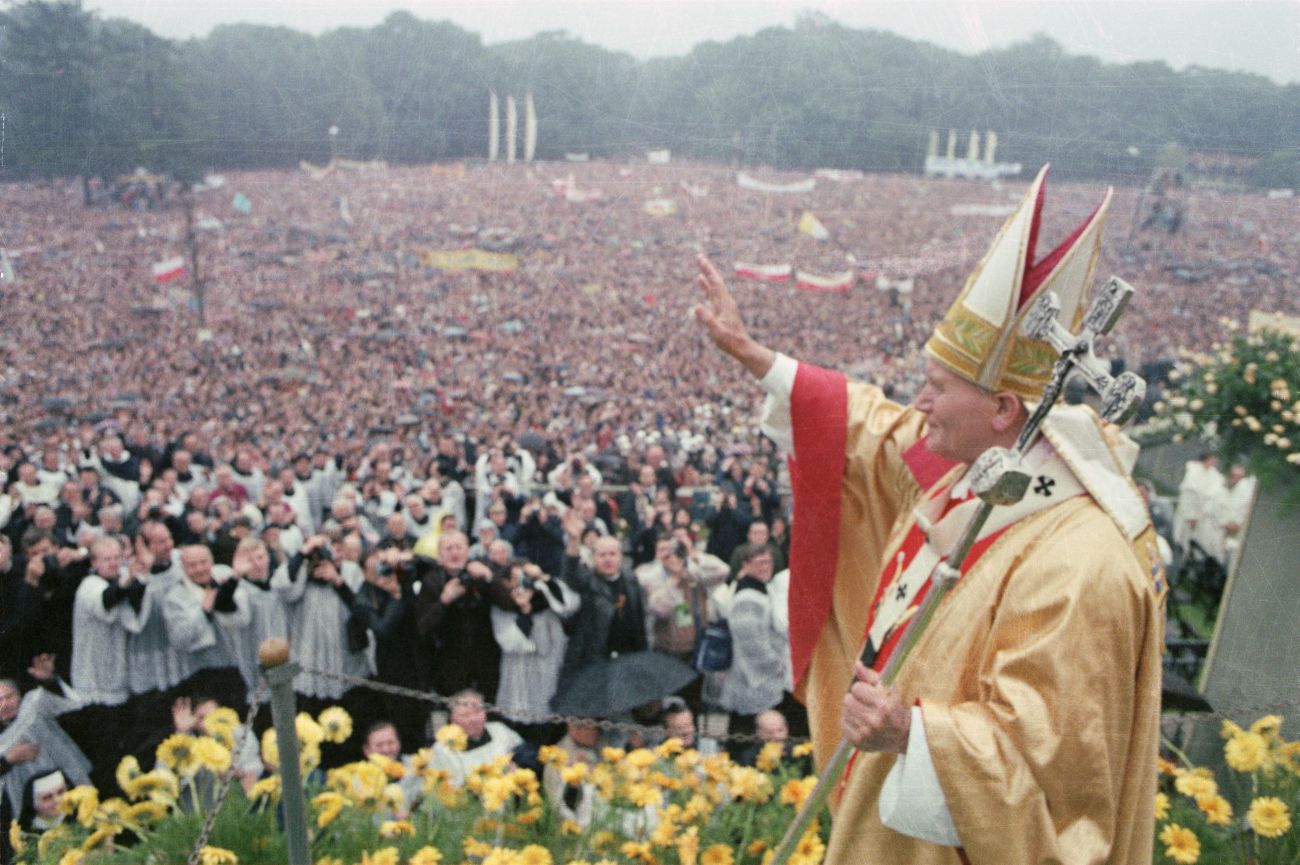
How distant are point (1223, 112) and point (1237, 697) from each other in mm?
2574

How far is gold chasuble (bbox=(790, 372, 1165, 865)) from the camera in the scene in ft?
5.26

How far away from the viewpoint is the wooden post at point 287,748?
99.2 inches

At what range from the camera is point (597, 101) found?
5.58 metres

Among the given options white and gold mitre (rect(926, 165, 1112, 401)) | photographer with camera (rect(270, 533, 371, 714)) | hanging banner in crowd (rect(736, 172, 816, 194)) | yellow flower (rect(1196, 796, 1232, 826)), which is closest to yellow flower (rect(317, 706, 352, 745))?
photographer with camera (rect(270, 533, 371, 714))

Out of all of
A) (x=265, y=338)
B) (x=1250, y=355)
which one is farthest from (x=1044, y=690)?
(x=265, y=338)

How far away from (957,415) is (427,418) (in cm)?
562

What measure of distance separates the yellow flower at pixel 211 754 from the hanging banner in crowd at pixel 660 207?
5120mm

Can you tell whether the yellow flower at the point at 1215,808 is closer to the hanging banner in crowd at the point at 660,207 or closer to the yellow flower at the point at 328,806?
the yellow flower at the point at 328,806

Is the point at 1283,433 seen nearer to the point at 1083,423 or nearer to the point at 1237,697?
the point at 1237,697

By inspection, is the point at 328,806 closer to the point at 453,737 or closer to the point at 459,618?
the point at 453,737

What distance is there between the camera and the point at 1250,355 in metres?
4.41

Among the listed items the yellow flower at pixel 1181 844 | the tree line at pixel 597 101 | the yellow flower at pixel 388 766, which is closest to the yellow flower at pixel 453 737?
the yellow flower at pixel 388 766

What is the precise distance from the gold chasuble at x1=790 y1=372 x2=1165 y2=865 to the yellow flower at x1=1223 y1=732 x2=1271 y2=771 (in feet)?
4.15

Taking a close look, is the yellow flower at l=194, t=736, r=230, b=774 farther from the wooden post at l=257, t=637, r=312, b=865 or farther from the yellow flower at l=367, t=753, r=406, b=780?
the yellow flower at l=367, t=753, r=406, b=780
